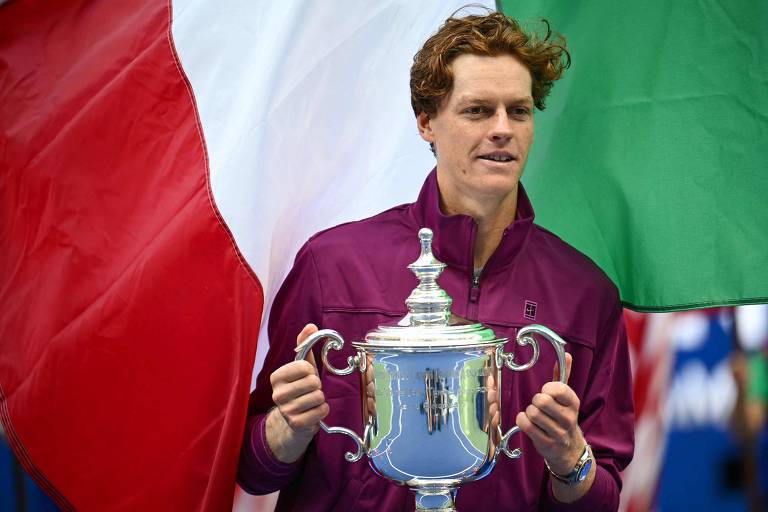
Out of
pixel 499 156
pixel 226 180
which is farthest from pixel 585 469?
pixel 226 180

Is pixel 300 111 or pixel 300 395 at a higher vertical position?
pixel 300 111

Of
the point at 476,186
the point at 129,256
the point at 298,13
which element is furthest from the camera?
the point at 298,13

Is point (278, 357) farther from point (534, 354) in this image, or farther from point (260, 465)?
point (534, 354)

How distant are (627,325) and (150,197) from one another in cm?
115

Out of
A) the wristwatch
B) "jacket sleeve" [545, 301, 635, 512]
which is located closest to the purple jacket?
"jacket sleeve" [545, 301, 635, 512]

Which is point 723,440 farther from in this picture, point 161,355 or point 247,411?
point 161,355

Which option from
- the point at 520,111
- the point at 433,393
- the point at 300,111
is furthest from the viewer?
the point at 300,111

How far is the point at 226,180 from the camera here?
2.13m

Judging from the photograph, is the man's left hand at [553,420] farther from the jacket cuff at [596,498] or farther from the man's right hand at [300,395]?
the man's right hand at [300,395]

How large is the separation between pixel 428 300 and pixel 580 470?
1.41 ft

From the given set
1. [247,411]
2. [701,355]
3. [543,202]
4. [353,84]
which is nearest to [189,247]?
[247,411]

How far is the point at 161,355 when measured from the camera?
2031 mm

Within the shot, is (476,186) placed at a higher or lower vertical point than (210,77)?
lower

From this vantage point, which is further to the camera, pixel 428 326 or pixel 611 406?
pixel 611 406
